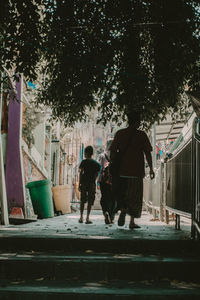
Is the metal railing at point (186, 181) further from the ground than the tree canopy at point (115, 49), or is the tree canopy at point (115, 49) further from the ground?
the tree canopy at point (115, 49)

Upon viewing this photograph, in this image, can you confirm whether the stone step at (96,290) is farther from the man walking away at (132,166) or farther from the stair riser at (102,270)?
the man walking away at (132,166)

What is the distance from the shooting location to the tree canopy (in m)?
8.32

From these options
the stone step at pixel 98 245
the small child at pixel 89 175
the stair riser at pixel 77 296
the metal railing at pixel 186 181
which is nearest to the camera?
the stair riser at pixel 77 296

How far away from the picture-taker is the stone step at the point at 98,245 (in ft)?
17.4

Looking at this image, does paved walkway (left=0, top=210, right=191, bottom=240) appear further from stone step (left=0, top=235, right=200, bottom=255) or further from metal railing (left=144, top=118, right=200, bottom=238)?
metal railing (left=144, top=118, right=200, bottom=238)

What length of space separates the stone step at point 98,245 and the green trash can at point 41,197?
570 centimetres

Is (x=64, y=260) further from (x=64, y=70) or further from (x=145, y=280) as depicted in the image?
(x=64, y=70)

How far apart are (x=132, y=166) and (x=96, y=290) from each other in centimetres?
343

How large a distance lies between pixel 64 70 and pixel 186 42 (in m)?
2.67

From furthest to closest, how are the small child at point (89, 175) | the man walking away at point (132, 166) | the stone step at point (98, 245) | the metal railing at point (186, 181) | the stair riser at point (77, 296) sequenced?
the small child at point (89, 175), the man walking away at point (132, 166), the metal railing at point (186, 181), the stone step at point (98, 245), the stair riser at point (77, 296)

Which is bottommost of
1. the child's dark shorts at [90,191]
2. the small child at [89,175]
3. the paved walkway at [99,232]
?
the paved walkway at [99,232]

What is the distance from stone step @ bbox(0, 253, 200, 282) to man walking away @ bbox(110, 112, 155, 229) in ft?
8.64

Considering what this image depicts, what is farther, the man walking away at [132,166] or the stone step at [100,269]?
the man walking away at [132,166]

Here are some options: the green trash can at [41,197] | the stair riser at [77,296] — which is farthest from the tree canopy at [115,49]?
the stair riser at [77,296]
